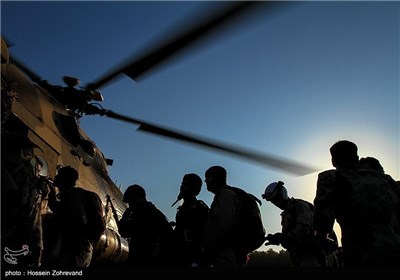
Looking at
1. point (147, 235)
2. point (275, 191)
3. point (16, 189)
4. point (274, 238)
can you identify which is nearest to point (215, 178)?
point (274, 238)

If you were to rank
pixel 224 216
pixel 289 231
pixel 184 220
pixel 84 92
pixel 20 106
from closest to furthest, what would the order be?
pixel 224 216 < pixel 184 220 < pixel 289 231 < pixel 20 106 < pixel 84 92

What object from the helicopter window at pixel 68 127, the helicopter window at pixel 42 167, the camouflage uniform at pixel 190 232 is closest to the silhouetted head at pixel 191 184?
the camouflage uniform at pixel 190 232

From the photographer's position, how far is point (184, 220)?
181 inches

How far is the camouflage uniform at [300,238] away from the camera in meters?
4.72

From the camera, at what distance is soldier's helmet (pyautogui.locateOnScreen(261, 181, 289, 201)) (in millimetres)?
5340

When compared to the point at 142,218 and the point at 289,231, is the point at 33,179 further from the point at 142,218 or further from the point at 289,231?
the point at 289,231

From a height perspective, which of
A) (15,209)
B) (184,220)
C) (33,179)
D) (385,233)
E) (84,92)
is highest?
(84,92)

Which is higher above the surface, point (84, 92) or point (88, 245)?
point (84, 92)

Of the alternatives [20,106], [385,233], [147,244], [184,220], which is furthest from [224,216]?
[20,106]

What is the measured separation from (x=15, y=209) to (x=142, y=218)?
1636 mm

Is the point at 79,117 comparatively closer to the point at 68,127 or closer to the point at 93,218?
the point at 68,127

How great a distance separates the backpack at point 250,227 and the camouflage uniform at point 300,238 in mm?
565

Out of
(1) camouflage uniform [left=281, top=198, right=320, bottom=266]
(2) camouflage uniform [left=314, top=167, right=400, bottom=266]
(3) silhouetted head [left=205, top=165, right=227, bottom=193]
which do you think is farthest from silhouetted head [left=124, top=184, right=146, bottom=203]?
(2) camouflage uniform [left=314, top=167, right=400, bottom=266]

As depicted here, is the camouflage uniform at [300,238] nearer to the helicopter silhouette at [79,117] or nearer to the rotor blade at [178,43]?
the helicopter silhouette at [79,117]
